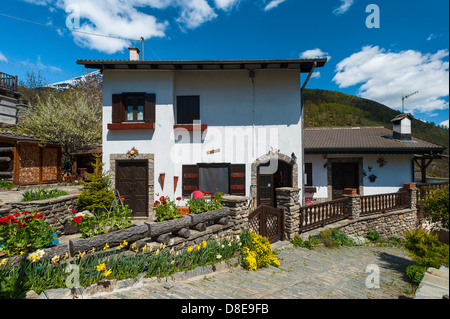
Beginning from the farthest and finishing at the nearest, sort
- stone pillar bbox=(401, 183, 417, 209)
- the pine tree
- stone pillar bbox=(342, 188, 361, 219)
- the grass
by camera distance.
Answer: stone pillar bbox=(401, 183, 417, 209) → stone pillar bbox=(342, 188, 361, 219) → the pine tree → the grass

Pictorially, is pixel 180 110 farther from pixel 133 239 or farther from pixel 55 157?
pixel 55 157

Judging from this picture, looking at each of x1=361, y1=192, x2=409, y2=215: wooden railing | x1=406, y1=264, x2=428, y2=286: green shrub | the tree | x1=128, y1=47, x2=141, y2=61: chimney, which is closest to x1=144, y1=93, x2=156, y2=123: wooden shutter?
x1=128, y1=47, x2=141, y2=61: chimney

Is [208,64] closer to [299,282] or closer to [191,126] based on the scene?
[191,126]

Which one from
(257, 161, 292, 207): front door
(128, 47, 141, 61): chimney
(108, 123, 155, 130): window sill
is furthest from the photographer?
(128, 47, 141, 61): chimney

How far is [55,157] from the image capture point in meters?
13.4

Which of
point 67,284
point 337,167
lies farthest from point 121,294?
point 337,167

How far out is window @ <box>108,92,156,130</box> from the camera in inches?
345

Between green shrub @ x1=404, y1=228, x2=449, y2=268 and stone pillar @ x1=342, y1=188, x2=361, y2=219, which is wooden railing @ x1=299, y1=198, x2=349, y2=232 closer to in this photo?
stone pillar @ x1=342, y1=188, x2=361, y2=219

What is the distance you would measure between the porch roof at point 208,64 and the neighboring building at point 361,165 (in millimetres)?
4243

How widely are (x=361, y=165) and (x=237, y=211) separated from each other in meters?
8.74

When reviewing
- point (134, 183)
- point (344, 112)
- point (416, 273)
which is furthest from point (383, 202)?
point (344, 112)

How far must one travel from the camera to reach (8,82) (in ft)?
56.4

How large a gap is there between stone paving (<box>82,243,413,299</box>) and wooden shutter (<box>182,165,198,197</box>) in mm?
4270
